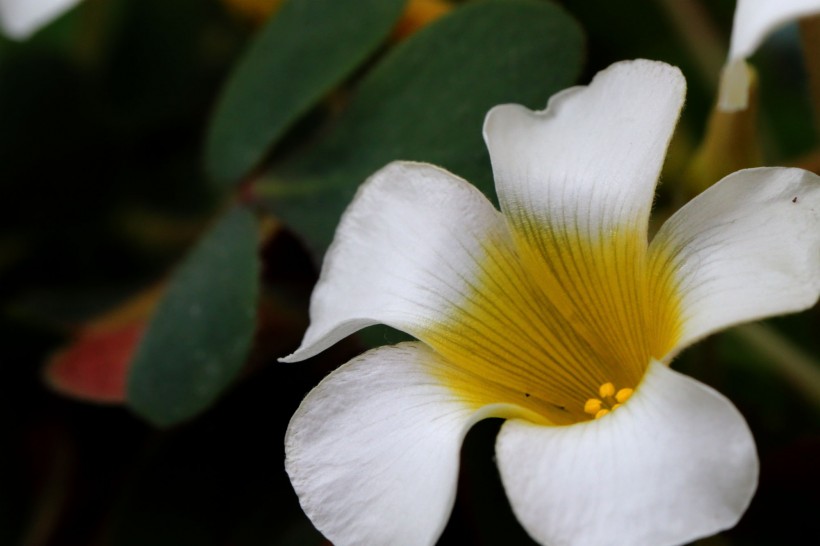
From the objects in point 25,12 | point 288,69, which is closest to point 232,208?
point 288,69

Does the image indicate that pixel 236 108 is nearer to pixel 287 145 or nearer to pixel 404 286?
pixel 287 145

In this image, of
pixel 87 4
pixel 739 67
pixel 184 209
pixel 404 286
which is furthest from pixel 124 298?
pixel 739 67

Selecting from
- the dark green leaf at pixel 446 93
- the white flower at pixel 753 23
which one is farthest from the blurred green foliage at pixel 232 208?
the white flower at pixel 753 23

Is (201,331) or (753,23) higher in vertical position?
(753,23)

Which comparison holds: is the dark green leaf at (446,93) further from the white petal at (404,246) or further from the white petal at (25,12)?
the white petal at (25,12)

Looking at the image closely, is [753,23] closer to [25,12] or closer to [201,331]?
[201,331]

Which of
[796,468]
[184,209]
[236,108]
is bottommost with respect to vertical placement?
[796,468]
